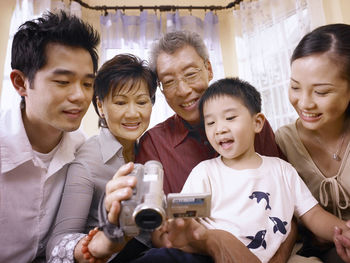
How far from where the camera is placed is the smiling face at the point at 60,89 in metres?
1.09

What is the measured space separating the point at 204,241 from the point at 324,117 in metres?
0.72

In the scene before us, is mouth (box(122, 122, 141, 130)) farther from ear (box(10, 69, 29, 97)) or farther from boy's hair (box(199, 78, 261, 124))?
ear (box(10, 69, 29, 97))

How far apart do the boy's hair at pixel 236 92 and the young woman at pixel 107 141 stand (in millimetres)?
300

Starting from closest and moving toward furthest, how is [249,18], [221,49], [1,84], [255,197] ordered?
[255,197], [1,84], [249,18], [221,49]

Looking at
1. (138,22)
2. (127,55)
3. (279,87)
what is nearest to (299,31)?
(279,87)

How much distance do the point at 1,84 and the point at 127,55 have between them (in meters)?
2.12

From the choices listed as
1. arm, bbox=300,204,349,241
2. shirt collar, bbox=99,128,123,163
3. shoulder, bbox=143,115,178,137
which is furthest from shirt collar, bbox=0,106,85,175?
arm, bbox=300,204,349,241

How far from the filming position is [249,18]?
11.0 feet

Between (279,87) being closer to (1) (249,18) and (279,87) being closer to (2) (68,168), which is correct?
(1) (249,18)

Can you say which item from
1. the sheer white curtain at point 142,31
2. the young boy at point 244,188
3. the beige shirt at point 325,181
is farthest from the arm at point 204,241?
the sheer white curtain at point 142,31

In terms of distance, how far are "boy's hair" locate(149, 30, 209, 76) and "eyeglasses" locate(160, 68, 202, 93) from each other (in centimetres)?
Answer: 11

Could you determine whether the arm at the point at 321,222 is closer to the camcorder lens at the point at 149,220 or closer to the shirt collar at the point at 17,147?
the camcorder lens at the point at 149,220

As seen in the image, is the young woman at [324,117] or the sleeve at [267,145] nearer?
the young woman at [324,117]

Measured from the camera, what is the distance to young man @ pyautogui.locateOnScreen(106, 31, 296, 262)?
1.35m
